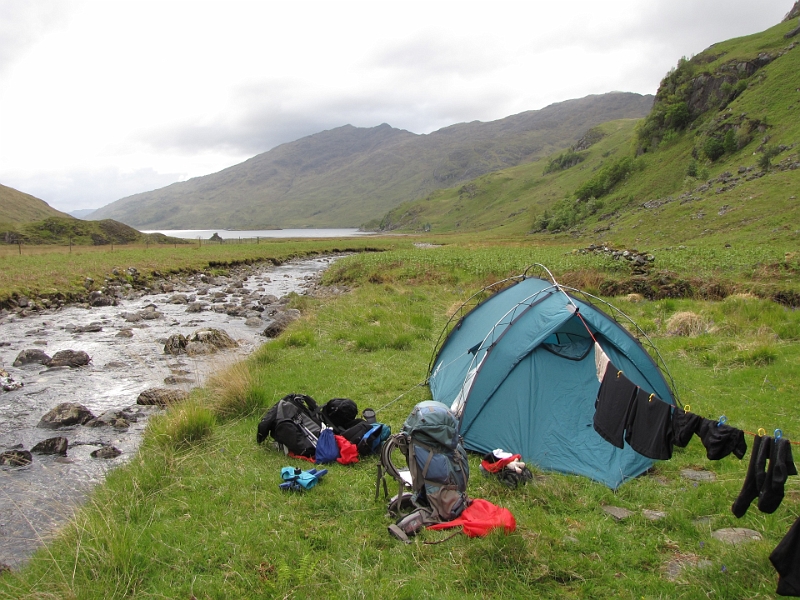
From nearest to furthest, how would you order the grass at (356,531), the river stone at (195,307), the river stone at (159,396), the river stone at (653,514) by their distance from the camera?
the grass at (356,531) → the river stone at (653,514) → the river stone at (159,396) → the river stone at (195,307)

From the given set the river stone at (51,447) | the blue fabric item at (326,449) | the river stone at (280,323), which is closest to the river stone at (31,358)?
the river stone at (280,323)

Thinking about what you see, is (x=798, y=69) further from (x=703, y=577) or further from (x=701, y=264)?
(x=703, y=577)

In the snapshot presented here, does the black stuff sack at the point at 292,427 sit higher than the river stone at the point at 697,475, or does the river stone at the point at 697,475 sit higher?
the black stuff sack at the point at 292,427

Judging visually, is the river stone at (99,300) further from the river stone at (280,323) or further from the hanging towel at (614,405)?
the hanging towel at (614,405)

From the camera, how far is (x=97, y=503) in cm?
598

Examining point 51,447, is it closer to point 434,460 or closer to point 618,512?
point 434,460

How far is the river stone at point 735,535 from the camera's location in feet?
16.8

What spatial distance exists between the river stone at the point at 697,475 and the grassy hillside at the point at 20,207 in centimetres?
12972

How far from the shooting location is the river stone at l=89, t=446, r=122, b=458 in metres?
8.54

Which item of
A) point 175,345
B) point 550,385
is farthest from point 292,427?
point 175,345

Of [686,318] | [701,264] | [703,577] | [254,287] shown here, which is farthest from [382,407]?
[254,287]

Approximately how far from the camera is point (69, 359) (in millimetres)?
14570

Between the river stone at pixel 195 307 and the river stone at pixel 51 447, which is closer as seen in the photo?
the river stone at pixel 51 447

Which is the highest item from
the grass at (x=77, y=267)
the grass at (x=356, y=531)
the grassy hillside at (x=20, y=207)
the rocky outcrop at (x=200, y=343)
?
the grassy hillside at (x=20, y=207)
